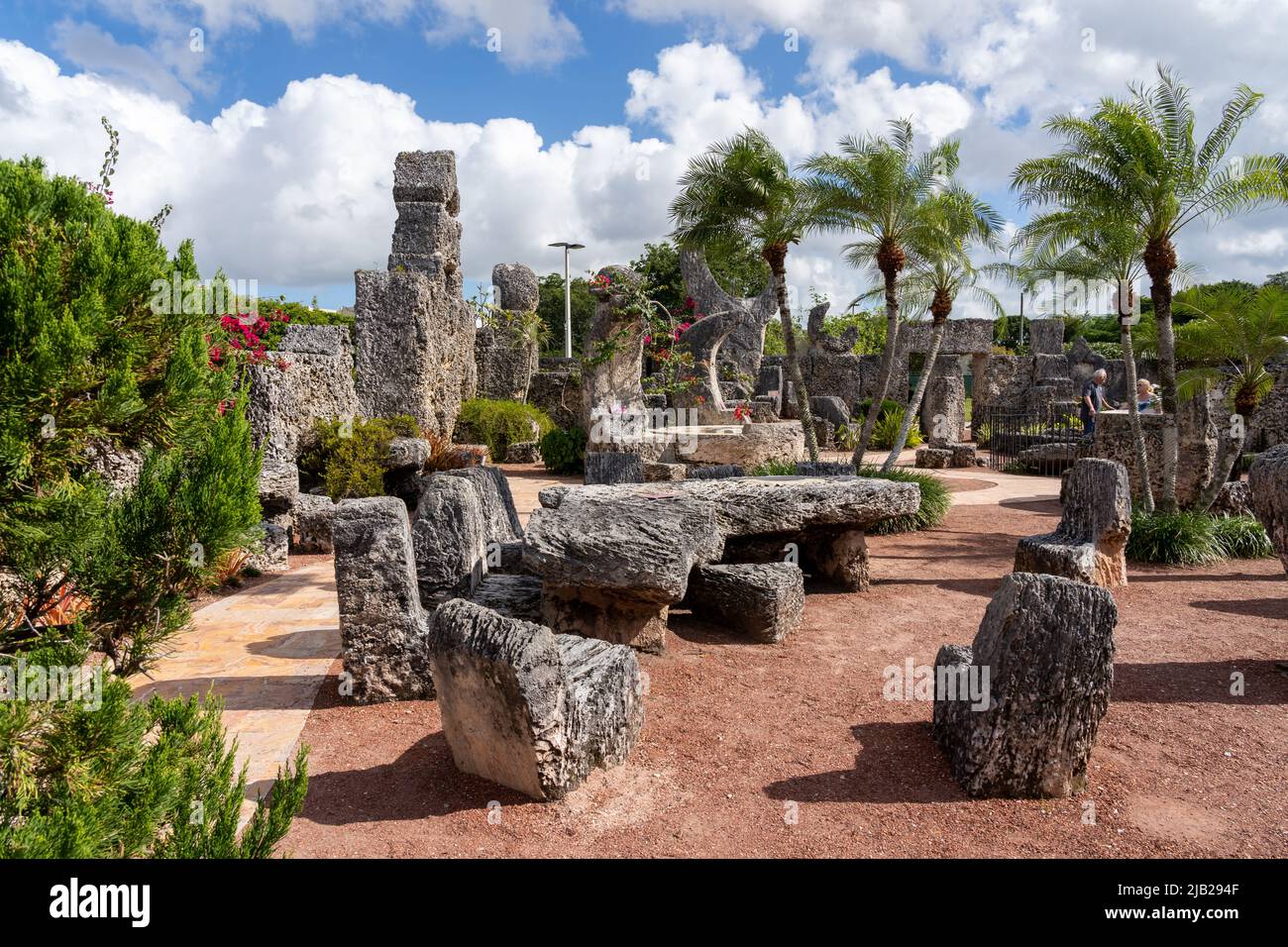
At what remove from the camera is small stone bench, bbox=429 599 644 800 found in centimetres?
379

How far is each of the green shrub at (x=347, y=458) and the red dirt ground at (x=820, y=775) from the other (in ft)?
16.5

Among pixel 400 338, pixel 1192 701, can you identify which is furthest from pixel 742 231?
pixel 1192 701

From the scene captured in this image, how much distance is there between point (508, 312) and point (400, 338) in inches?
258

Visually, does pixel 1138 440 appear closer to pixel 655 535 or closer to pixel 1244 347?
pixel 1244 347

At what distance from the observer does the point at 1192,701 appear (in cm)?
519

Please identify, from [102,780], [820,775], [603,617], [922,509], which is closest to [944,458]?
[922,509]

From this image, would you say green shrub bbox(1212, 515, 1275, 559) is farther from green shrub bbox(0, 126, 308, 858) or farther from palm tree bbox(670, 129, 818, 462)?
green shrub bbox(0, 126, 308, 858)

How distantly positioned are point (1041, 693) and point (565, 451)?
37.3ft

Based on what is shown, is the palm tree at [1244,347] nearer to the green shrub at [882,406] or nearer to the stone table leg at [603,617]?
the stone table leg at [603,617]

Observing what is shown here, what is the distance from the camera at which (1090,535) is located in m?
7.77

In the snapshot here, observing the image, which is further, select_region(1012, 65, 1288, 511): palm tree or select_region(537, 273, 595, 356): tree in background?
select_region(537, 273, 595, 356): tree in background

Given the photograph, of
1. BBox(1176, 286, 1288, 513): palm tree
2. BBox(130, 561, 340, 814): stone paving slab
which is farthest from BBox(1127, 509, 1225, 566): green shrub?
BBox(130, 561, 340, 814): stone paving slab

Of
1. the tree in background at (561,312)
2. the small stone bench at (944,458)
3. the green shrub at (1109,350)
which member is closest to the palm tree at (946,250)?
the small stone bench at (944,458)

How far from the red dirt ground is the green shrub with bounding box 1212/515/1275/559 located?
10.3ft
